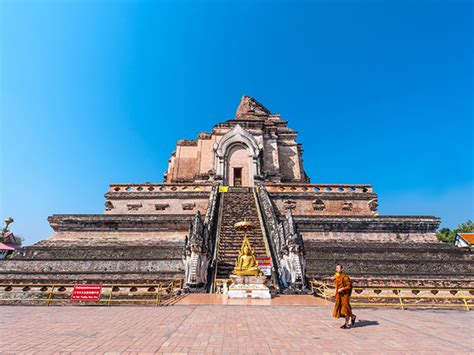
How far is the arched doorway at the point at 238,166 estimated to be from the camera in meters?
26.6

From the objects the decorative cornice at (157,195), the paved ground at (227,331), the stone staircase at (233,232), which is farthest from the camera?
the decorative cornice at (157,195)

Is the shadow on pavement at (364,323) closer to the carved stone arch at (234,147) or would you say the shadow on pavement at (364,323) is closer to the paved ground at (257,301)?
the paved ground at (257,301)

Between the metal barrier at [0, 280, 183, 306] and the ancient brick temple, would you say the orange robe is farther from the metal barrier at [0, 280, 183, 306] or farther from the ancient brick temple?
the metal barrier at [0, 280, 183, 306]

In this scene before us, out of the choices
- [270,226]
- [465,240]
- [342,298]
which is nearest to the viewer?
[342,298]

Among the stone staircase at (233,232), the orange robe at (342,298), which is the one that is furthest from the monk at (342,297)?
the stone staircase at (233,232)

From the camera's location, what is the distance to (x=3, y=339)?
4703 millimetres

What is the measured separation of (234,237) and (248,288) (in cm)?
505

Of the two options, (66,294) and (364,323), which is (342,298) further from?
(66,294)

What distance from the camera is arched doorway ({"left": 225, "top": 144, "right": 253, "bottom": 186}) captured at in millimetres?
26578

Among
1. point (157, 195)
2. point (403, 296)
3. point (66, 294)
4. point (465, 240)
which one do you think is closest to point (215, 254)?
point (66, 294)

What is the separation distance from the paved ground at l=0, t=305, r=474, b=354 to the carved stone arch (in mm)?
19095

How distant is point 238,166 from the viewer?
89.0 ft

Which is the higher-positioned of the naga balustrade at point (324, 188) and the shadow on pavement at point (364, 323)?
the naga balustrade at point (324, 188)

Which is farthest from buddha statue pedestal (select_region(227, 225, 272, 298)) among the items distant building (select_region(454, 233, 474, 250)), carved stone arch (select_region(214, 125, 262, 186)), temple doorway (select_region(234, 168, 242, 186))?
distant building (select_region(454, 233, 474, 250))
